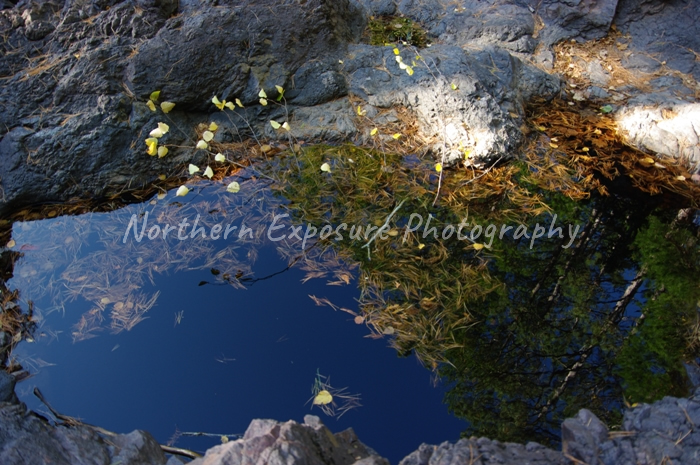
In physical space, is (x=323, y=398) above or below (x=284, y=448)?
Result: below

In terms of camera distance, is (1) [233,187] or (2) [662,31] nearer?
(1) [233,187]

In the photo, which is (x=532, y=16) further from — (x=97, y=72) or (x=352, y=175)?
(x=97, y=72)

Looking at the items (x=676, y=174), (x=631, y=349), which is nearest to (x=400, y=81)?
(x=676, y=174)

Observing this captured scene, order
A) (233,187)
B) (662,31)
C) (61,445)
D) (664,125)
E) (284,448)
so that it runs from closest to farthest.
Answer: (284,448) < (61,445) < (233,187) < (664,125) < (662,31)

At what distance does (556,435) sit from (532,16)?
3.77 m

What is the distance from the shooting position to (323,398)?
1941 mm

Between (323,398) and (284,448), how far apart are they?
626 mm

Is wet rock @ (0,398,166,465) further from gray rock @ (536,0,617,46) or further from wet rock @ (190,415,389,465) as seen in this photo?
gray rock @ (536,0,617,46)

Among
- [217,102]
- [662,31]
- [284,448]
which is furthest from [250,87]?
[662,31]

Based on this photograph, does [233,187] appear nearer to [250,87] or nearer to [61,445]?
[250,87]

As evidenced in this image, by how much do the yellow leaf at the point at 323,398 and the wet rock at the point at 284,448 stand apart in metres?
0.29

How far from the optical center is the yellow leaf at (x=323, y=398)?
194cm

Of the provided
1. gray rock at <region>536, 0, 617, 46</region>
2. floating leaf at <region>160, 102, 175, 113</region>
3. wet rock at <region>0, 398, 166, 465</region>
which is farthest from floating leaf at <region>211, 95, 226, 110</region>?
gray rock at <region>536, 0, 617, 46</region>

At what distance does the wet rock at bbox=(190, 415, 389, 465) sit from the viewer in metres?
1.32
